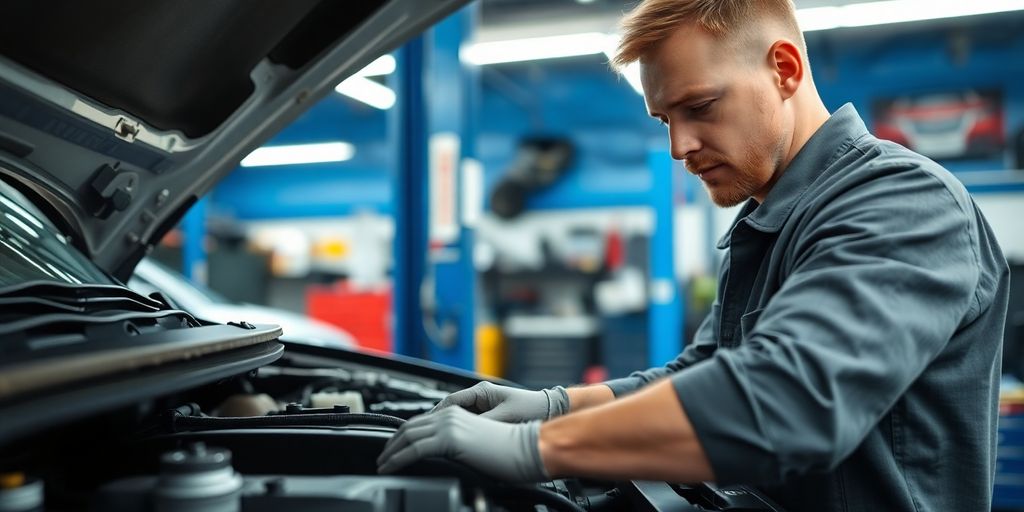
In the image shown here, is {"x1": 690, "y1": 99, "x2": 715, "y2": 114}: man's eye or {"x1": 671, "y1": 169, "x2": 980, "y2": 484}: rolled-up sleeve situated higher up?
{"x1": 690, "y1": 99, "x2": 715, "y2": 114}: man's eye

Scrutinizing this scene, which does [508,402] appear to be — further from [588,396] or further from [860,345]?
[860,345]

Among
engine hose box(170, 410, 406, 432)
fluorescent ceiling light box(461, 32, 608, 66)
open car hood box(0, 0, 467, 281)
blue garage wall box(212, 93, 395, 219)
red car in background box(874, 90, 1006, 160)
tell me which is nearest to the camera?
engine hose box(170, 410, 406, 432)

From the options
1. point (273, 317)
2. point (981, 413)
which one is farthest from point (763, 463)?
point (273, 317)

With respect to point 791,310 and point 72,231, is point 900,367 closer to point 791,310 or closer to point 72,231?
point 791,310

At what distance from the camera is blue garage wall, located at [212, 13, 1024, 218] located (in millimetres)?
6887

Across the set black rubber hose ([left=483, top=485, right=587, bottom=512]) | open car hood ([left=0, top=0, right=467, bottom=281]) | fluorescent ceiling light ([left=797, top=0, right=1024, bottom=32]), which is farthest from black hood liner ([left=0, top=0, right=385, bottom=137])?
fluorescent ceiling light ([left=797, top=0, right=1024, bottom=32])

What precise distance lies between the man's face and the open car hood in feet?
1.60

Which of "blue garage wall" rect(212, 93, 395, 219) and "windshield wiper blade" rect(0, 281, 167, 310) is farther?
"blue garage wall" rect(212, 93, 395, 219)

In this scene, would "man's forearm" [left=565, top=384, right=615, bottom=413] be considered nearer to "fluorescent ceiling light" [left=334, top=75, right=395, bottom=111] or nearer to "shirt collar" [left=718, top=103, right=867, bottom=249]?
"shirt collar" [left=718, top=103, right=867, bottom=249]

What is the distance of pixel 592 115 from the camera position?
8500 millimetres

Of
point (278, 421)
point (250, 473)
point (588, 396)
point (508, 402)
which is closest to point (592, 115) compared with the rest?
point (588, 396)

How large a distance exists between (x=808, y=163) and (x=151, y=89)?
1.12 meters

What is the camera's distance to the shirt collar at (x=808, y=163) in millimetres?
1199

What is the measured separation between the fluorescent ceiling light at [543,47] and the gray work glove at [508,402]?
16.7 feet
